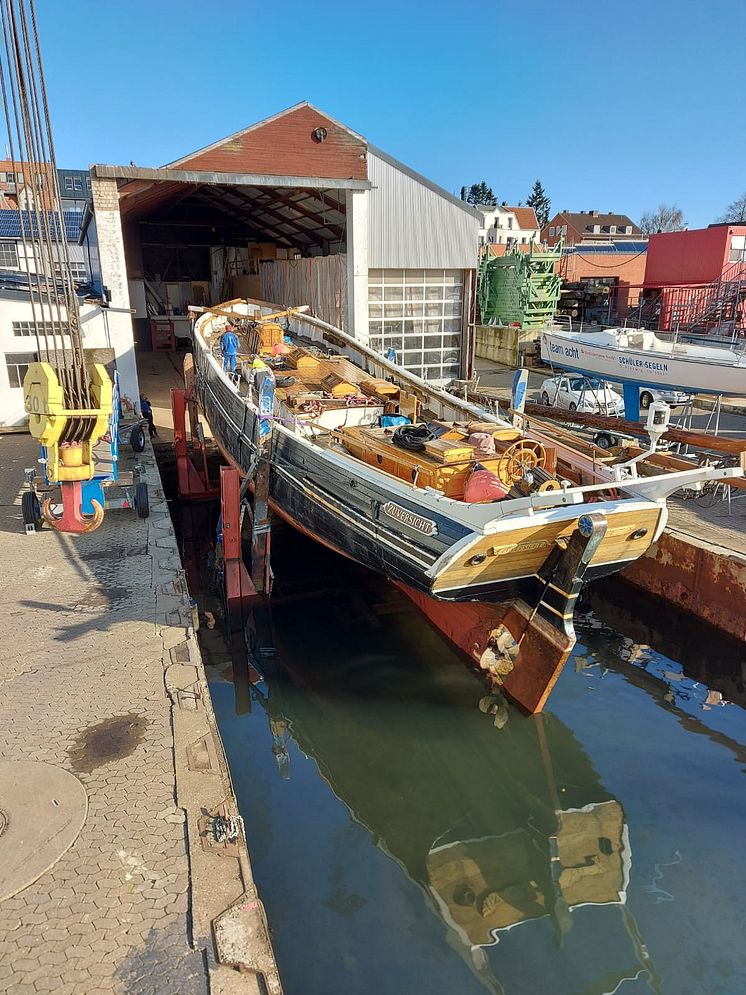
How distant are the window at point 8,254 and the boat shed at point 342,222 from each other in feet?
35.0

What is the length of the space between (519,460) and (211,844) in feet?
17.7

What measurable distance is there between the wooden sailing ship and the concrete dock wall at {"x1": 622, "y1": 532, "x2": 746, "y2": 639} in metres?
2.13

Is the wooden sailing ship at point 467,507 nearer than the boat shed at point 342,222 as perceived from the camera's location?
Yes

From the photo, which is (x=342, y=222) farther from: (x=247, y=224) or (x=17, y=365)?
(x=17, y=365)

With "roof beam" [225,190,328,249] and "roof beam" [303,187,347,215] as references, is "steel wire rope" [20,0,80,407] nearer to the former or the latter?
"roof beam" [303,187,347,215]

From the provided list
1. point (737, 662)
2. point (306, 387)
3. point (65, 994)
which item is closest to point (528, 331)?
point (306, 387)

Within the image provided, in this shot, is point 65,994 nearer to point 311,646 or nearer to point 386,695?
point 386,695

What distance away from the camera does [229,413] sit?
39.9 ft

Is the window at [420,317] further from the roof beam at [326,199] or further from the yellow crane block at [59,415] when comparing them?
the yellow crane block at [59,415]

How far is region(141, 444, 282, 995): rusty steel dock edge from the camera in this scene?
12.8 ft

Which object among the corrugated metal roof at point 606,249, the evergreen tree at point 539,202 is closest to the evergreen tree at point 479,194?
the evergreen tree at point 539,202

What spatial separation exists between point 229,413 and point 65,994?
957cm

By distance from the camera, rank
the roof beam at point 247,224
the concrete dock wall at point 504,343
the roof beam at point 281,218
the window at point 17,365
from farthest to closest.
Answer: the concrete dock wall at point 504,343, the roof beam at point 247,224, the roof beam at point 281,218, the window at point 17,365

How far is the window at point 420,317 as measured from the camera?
61.9 ft
